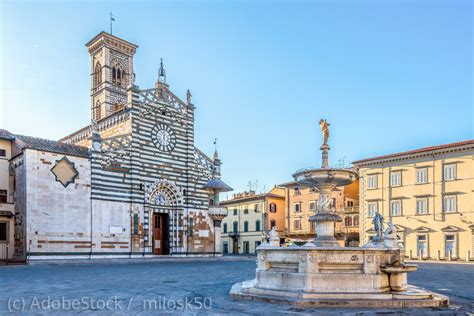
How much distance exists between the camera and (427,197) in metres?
38.3

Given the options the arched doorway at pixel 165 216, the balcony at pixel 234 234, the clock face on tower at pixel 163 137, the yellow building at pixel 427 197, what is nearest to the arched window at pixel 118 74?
the clock face on tower at pixel 163 137

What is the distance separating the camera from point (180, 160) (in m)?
34.4

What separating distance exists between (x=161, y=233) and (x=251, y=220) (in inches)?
867

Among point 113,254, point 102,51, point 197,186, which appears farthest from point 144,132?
point 102,51

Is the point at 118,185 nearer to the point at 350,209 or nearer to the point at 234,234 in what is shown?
the point at 350,209

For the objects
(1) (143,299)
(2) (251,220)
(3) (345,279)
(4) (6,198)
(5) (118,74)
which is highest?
(5) (118,74)

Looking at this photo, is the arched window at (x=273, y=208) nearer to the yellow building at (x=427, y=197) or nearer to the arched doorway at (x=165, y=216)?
the yellow building at (x=427, y=197)

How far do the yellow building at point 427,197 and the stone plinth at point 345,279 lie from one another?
2945 cm

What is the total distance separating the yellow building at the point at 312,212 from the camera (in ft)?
150

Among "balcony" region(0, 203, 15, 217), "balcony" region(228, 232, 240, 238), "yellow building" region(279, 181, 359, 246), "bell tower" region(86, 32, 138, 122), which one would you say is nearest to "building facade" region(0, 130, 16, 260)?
"balcony" region(0, 203, 15, 217)

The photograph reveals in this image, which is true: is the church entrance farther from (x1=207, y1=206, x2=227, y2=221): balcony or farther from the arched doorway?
(x1=207, y1=206, x2=227, y2=221): balcony

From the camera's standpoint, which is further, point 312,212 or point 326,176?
point 312,212

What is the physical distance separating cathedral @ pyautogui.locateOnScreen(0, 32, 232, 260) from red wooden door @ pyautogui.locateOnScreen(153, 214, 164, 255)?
76 mm

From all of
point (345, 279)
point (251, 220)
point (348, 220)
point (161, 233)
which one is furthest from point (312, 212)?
point (345, 279)
